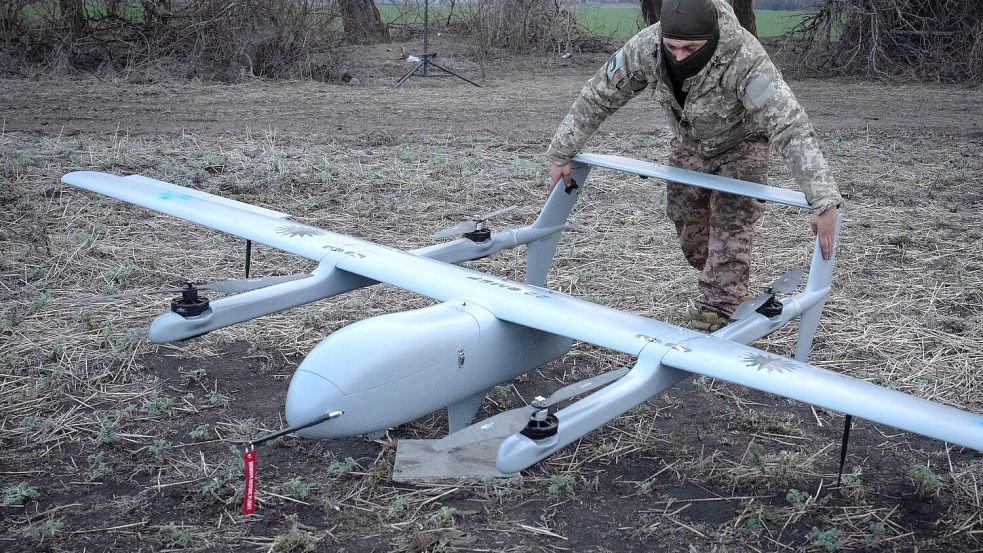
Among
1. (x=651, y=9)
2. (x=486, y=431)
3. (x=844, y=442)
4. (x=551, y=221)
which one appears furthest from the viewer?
(x=651, y=9)

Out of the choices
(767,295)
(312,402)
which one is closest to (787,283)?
(767,295)

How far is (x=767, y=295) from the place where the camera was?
466 cm

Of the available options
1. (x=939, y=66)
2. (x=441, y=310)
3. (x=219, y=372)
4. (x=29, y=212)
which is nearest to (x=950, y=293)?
(x=441, y=310)

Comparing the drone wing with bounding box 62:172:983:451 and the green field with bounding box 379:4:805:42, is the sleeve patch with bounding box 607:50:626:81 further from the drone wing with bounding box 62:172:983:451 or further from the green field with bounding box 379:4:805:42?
the green field with bounding box 379:4:805:42

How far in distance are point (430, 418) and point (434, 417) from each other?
2 centimetres

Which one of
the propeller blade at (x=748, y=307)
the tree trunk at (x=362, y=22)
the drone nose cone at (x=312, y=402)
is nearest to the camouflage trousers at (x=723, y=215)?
the propeller blade at (x=748, y=307)

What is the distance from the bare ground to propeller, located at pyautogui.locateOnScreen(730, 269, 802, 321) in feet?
2.17

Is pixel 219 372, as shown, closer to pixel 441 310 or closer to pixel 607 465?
pixel 441 310

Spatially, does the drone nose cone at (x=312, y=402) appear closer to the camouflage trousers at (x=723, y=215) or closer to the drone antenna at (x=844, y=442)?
the drone antenna at (x=844, y=442)

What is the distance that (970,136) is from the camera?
11.8 metres

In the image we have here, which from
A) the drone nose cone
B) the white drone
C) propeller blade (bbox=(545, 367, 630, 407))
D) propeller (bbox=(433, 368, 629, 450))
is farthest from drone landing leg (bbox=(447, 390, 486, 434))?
the drone nose cone

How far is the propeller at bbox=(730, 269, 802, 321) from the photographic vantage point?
4.56 metres

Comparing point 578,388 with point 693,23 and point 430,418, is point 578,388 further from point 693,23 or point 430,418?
point 693,23

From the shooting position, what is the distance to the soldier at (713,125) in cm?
468
